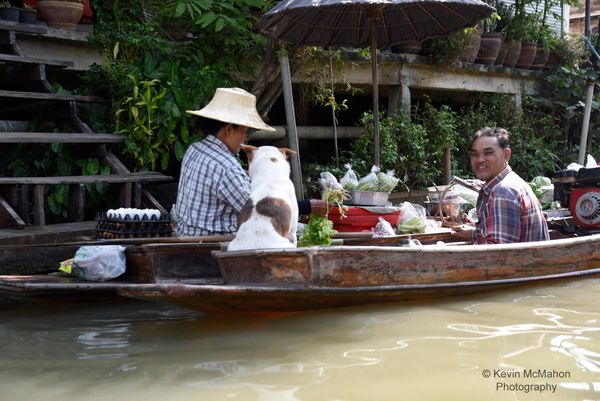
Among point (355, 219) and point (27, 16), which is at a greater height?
point (27, 16)

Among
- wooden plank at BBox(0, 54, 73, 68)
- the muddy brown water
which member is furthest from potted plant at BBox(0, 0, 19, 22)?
the muddy brown water

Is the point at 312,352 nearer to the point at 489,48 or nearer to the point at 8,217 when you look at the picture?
the point at 8,217

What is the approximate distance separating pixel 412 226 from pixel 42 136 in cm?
327

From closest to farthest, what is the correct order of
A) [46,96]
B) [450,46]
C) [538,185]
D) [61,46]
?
1. [46,96]
2. [61,46]
3. [538,185]
4. [450,46]

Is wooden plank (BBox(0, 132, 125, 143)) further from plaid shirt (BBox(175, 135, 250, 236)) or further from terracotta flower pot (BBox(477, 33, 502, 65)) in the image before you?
terracotta flower pot (BBox(477, 33, 502, 65))

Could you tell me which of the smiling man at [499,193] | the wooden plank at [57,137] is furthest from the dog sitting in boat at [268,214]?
the wooden plank at [57,137]

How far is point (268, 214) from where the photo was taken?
4.51 meters

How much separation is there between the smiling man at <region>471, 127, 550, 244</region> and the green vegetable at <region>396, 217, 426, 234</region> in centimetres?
75

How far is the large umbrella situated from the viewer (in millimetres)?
6590

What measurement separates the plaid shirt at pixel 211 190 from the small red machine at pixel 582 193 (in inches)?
118

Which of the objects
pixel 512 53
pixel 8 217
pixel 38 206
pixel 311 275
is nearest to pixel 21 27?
pixel 38 206

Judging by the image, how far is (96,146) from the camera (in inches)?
283

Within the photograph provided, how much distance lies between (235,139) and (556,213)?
3.43m

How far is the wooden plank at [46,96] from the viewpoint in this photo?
6938 mm
